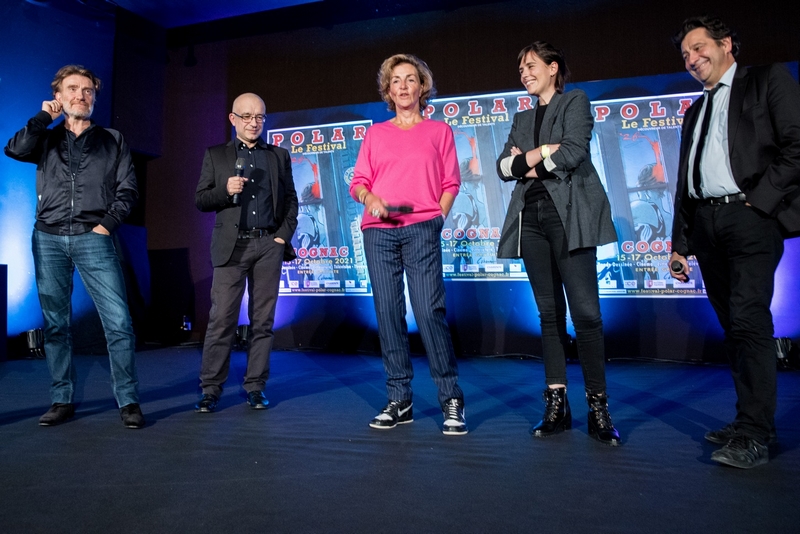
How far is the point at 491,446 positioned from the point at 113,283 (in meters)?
1.79

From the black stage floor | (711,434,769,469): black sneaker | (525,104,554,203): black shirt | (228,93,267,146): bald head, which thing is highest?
(228,93,267,146): bald head

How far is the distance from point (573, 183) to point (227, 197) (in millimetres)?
1681

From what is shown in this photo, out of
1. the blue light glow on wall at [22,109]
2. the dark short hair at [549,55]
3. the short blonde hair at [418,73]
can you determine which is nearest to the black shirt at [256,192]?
the short blonde hair at [418,73]

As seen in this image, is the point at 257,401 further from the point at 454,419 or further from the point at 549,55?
the point at 549,55

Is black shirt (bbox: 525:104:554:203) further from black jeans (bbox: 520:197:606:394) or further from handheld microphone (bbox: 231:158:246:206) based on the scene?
handheld microphone (bbox: 231:158:246:206)

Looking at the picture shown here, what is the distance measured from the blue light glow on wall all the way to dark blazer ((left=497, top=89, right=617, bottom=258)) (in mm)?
4519

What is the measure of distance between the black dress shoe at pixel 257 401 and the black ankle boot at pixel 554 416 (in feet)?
4.37

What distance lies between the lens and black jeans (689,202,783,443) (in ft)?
6.51

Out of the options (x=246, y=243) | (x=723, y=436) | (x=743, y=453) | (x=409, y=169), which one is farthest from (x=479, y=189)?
(x=743, y=453)

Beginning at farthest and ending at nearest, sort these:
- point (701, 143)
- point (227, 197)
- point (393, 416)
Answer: point (227, 197), point (393, 416), point (701, 143)

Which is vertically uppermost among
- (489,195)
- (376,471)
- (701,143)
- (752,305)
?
(489,195)

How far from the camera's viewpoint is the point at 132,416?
Answer: 2594mm

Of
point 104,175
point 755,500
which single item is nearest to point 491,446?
point 755,500

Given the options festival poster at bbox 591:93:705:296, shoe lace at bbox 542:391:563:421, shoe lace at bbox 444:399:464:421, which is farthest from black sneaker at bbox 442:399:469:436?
festival poster at bbox 591:93:705:296
